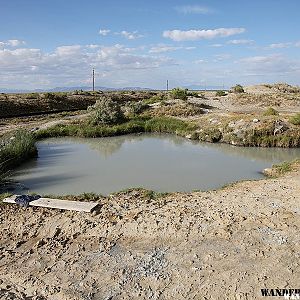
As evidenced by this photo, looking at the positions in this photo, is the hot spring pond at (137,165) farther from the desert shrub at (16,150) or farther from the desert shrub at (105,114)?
the desert shrub at (105,114)

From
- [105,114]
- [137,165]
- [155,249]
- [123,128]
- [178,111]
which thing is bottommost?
[155,249]

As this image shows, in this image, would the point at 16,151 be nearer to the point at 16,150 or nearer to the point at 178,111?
the point at 16,150

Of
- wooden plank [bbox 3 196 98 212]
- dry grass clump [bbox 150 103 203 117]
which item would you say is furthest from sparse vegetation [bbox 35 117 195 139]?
wooden plank [bbox 3 196 98 212]

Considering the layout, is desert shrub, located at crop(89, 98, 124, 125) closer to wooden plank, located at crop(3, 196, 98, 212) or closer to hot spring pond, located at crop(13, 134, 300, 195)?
hot spring pond, located at crop(13, 134, 300, 195)

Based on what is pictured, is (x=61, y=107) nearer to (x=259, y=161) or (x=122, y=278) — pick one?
(x=259, y=161)

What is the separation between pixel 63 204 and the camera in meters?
9.99

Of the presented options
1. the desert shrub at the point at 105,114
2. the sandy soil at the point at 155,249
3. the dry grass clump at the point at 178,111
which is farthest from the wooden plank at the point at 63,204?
the dry grass clump at the point at 178,111

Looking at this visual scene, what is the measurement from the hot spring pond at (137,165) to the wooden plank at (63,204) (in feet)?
6.89

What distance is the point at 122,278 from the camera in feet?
22.1

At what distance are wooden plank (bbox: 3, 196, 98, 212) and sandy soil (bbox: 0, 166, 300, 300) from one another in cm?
25

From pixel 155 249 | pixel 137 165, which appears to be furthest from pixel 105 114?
pixel 155 249

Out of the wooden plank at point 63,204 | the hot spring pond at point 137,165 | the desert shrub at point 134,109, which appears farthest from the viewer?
the desert shrub at point 134,109

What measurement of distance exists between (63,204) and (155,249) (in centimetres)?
335

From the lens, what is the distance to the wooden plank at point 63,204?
9.73m
